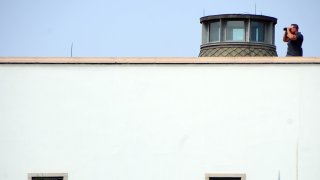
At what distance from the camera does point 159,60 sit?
64.3 ft

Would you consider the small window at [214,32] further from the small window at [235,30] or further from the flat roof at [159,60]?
the flat roof at [159,60]

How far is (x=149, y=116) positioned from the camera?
1952cm

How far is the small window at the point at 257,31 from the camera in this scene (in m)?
26.0

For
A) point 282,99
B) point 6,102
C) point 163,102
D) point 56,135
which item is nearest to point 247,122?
point 282,99

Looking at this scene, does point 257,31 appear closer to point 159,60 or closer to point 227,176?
point 159,60

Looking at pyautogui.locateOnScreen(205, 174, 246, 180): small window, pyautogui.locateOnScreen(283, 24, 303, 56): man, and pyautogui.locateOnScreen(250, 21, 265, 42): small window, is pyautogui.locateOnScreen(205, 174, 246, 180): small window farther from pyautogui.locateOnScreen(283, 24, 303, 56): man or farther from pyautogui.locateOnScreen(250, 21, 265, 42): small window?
pyautogui.locateOnScreen(250, 21, 265, 42): small window

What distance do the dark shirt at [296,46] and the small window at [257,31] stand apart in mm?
2879

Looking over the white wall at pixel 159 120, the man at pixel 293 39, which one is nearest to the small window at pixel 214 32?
the man at pixel 293 39

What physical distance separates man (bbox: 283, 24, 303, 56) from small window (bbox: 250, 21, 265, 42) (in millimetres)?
2783

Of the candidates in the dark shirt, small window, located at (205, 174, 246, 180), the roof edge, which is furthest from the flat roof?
the dark shirt

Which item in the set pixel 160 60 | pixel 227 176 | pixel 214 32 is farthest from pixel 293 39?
pixel 227 176

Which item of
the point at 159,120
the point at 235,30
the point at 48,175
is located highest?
the point at 235,30

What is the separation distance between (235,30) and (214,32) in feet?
2.82

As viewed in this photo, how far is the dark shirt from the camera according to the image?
2305cm
